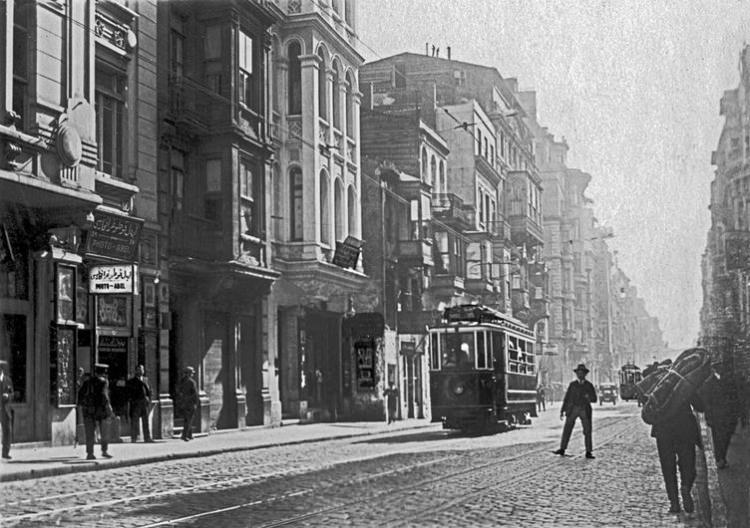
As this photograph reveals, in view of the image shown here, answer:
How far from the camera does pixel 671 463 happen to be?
12.0m

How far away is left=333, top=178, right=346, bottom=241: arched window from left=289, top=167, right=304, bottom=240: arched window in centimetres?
251

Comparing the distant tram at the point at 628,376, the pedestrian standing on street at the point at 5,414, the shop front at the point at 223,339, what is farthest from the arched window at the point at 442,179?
the pedestrian standing on street at the point at 5,414

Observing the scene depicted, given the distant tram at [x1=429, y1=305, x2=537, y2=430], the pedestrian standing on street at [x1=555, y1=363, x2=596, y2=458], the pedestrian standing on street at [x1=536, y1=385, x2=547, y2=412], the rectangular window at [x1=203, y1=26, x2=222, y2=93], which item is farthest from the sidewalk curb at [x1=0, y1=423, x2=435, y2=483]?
the pedestrian standing on street at [x1=536, y1=385, x2=547, y2=412]

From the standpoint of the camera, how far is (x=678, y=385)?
11609mm

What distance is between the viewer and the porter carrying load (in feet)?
38.0

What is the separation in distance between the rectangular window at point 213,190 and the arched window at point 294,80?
738 centimetres

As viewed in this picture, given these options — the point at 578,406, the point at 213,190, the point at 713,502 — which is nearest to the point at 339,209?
the point at 213,190

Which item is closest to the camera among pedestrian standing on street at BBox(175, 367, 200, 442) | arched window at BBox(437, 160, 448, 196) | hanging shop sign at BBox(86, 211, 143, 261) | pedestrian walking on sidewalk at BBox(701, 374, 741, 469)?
pedestrian walking on sidewalk at BBox(701, 374, 741, 469)

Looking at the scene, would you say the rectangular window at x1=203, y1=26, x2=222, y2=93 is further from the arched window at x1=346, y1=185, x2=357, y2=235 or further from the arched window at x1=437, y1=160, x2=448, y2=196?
the arched window at x1=437, y1=160, x2=448, y2=196

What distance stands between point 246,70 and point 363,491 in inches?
794

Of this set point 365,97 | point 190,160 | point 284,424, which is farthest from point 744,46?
point 365,97

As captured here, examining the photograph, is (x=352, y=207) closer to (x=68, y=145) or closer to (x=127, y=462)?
(x=68, y=145)

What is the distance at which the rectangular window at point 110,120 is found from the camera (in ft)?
81.1

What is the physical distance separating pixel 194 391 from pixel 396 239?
23.0 metres
